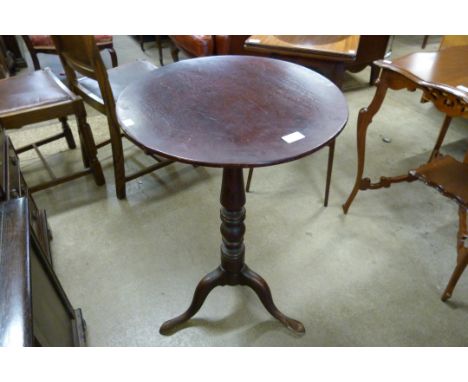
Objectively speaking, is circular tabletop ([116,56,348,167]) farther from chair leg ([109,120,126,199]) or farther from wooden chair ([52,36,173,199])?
chair leg ([109,120,126,199])

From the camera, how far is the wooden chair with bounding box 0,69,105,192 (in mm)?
1584

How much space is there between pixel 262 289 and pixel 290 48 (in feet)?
4.68

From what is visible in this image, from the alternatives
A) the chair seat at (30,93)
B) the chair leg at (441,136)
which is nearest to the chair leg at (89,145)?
the chair seat at (30,93)

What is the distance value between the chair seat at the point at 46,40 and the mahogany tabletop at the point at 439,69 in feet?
7.26

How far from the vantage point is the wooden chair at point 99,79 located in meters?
1.52

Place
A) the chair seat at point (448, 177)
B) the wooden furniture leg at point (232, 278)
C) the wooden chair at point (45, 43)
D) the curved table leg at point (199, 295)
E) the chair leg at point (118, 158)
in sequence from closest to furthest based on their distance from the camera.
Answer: the wooden furniture leg at point (232, 278) → the curved table leg at point (199, 295) → the chair seat at point (448, 177) → the chair leg at point (118, 158) → the wooden chair at point (45, 43)

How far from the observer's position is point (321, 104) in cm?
96

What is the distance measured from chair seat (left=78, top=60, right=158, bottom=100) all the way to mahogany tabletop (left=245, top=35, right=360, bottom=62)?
65 cm

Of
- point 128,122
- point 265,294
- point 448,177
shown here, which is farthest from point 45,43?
point 448,177

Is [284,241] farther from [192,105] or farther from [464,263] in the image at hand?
[192,105]

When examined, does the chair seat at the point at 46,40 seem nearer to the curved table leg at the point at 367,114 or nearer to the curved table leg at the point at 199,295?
the curved table leg at the point at 367,114

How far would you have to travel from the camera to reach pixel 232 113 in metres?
0.93

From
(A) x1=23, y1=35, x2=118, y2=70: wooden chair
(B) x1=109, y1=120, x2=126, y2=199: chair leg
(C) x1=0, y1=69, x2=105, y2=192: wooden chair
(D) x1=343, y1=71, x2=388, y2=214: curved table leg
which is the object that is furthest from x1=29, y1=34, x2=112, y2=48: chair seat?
(D) x1=343, y1=71, x2=388, y2=214: curved table leg

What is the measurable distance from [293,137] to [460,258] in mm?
936
